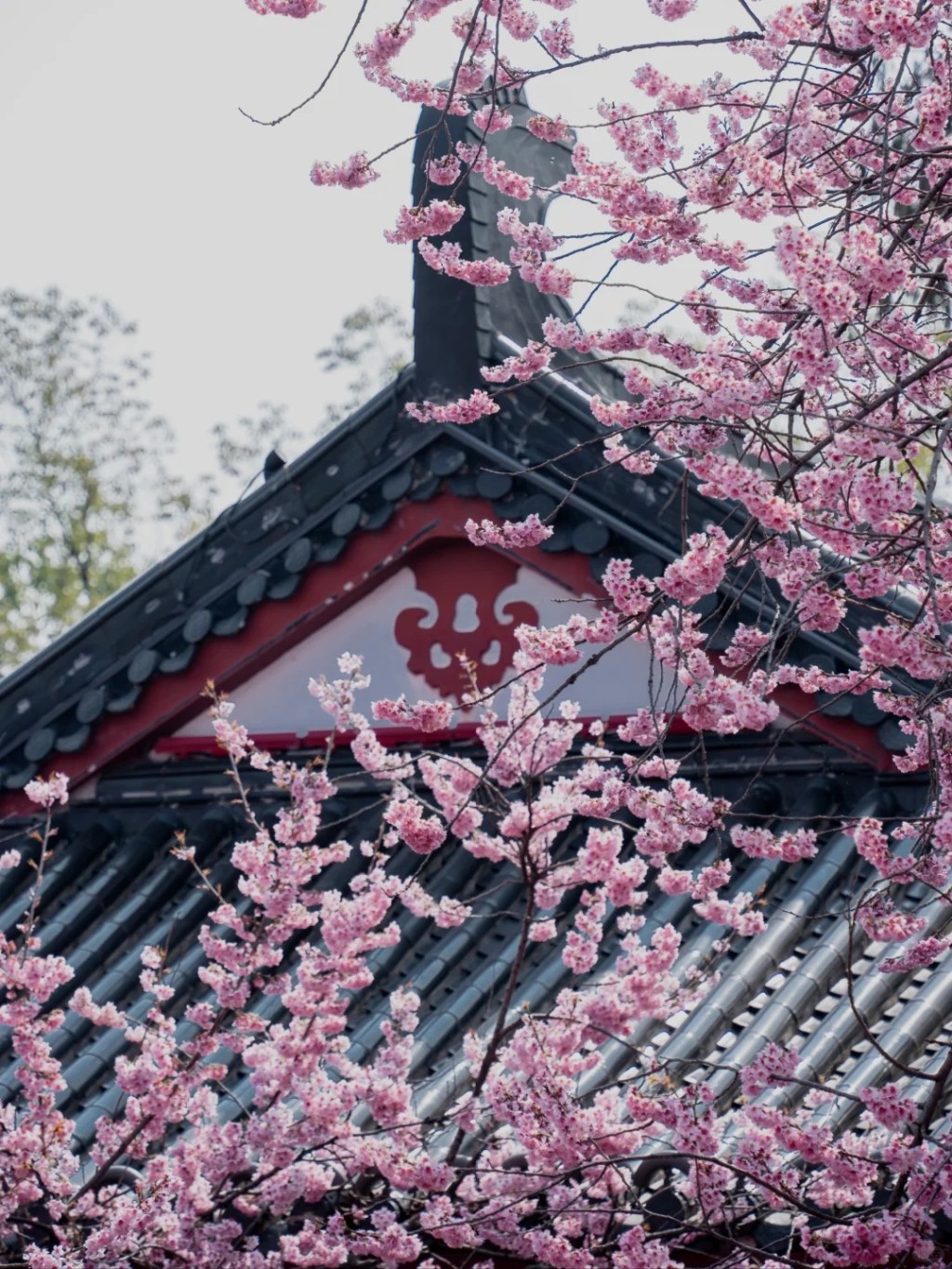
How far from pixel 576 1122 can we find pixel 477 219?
430 centimetres

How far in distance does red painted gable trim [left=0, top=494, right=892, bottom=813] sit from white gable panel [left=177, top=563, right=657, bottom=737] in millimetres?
66

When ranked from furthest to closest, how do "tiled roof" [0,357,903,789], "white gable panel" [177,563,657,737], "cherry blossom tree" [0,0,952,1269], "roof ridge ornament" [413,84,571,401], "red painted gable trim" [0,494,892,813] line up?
"roof ridge ornament" [413,84,571,401]
"red painted gable trim" [0,494,892,813]
"white gable panel" [177,563,657,737]
"tiled roof" [0,357,903,789]
"cherry blossom tree" [0,0,952,1269]

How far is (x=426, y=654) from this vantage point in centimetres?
739

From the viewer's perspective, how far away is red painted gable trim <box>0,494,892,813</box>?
23.8 feet

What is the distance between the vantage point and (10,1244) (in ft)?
18.3

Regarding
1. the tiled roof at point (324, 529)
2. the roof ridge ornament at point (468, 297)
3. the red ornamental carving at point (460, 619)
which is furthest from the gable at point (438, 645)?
the roof ridge ornament at point (468, 297)

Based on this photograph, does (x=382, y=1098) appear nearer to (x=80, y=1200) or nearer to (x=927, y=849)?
(x=80, y=1200)

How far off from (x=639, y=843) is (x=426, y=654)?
2.55m

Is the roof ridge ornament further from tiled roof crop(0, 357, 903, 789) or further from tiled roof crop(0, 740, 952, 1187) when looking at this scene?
tiled roof crop(0, 740, 952, 1187)

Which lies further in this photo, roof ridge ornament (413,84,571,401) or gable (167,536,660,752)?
roof ridge ornament (413,84,571,401)

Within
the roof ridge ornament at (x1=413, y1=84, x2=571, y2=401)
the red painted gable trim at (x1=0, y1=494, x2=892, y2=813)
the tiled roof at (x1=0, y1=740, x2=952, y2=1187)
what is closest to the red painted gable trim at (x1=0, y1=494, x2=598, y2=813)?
the red painted gable trim at (x1=0, y1=494, x2=892, y2=813)

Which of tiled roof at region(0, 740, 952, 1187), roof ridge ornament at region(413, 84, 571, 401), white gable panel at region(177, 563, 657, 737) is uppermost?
roof ridge ornament at region(413, 84, 571, 401)

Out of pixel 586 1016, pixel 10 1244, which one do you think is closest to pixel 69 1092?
pixel 10 1244

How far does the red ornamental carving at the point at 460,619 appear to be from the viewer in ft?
23.8
